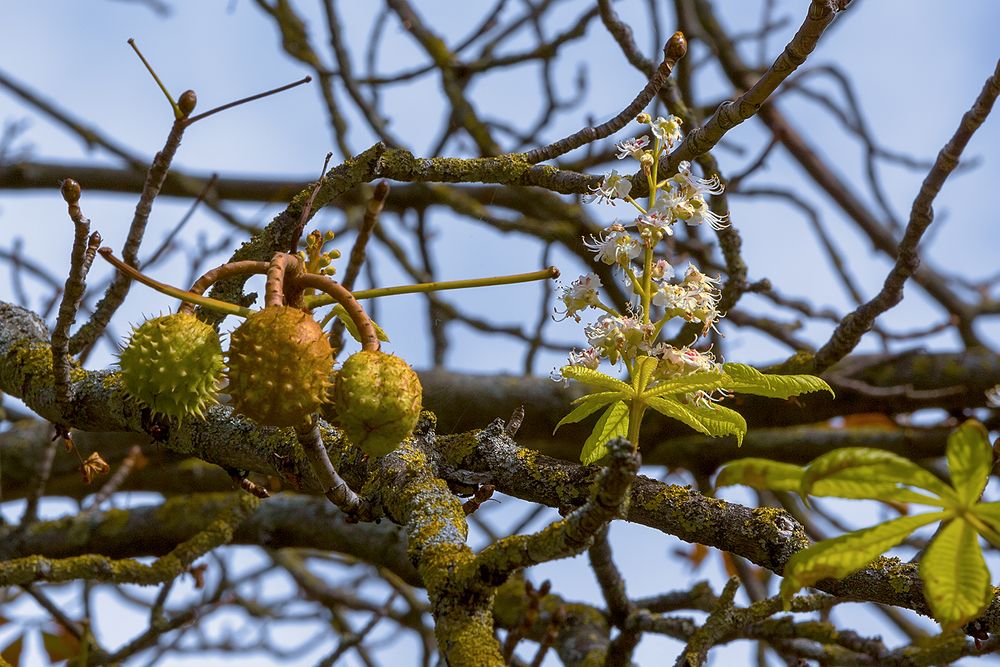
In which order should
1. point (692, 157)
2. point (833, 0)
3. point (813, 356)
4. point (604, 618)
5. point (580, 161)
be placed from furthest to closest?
point (580, 161)
point (604, 618)
point (813, 356)
point (692, 157)
point (833, 0)

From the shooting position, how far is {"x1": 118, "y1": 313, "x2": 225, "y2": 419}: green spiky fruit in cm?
154

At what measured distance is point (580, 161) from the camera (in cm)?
445

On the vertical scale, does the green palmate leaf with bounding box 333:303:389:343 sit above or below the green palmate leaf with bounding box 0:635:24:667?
below

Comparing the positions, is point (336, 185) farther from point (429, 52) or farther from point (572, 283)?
point (429, 52)

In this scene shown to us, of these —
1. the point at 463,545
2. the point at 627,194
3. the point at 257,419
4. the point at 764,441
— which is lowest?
the point at 463,545

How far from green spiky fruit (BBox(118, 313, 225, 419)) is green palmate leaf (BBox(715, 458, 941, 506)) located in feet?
2.69

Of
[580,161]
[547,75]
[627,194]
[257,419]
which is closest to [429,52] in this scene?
[547,75]

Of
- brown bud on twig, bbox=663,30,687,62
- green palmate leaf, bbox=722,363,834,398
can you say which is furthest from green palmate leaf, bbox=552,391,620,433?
brown bud on twig, bbox=663,30,687,62

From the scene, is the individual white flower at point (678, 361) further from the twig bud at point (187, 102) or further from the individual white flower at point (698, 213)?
the twig bud at point (187, 102)

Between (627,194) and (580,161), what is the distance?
279 cm

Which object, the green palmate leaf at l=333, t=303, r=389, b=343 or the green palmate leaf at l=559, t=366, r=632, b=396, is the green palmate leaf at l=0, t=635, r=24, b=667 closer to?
the green palmate leaf at l=333, t=303, r=389, b=343

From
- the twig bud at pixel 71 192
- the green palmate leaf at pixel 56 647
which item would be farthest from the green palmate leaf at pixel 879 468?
the green palmate leaf at pixel 56 647

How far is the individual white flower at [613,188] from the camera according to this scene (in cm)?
171

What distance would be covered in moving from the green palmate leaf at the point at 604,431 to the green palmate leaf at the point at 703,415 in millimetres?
87
